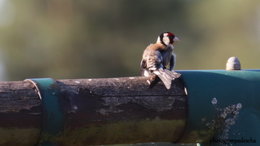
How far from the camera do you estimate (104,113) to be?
114 inches

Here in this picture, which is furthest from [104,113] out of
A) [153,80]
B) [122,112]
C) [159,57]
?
[159,57]

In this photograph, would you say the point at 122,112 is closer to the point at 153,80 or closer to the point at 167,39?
the point at 153,80

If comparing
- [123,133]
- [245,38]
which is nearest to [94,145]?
[123,133]

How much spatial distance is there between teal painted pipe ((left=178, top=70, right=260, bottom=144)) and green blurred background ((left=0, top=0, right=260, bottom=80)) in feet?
38.8

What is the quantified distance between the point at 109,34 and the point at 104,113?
1407 centimetres

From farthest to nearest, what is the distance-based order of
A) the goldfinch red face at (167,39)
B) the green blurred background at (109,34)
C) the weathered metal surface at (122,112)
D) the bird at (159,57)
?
1. the green blurred background at (109,34)
2. the goldfinch red face at (167,39)
3. the bird at (159,57)
4. the weathered metal surface at (122,112)

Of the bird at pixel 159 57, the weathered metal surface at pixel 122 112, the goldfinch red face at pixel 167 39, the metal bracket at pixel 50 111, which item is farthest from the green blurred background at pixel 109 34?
the metal bracket at pixel 50 111

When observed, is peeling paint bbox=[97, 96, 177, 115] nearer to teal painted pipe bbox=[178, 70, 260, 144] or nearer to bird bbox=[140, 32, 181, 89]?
teal painted pipe bbox=[178, 70, 260, 144]

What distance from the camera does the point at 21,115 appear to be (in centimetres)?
271

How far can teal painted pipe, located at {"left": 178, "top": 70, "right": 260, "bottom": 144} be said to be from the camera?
306 centimetres

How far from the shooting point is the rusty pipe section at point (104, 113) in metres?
2.73

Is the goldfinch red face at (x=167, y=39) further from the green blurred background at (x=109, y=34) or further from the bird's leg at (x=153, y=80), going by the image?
the green blurred background at (x=109, y=34)

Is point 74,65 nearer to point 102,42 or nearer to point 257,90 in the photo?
point 102,42

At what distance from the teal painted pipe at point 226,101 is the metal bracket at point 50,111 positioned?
1.68 feet
